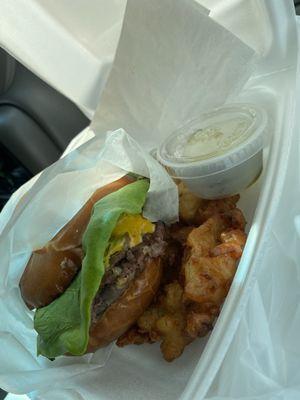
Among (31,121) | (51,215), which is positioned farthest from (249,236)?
(31,121)

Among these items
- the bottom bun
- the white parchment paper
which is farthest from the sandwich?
the white parchment paper

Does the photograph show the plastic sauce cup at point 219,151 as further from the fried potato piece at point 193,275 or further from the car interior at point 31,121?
the car interior at point 31,121

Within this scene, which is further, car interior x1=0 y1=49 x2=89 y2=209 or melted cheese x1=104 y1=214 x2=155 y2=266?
car interior x1=0 y1=49 x2=89 y2=209

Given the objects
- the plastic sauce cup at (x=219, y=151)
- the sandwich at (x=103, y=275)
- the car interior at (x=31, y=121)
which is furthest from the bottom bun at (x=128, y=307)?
the car interior at (x=31, y=121)

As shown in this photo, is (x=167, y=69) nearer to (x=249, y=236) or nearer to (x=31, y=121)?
(x=249, y=236)

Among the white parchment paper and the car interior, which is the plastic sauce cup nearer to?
the white parchment paper

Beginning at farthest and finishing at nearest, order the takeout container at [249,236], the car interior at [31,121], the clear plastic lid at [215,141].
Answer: the car interior at [31,121] < the clear plastic lid at [215,141] < the takeout container at [249,236]
